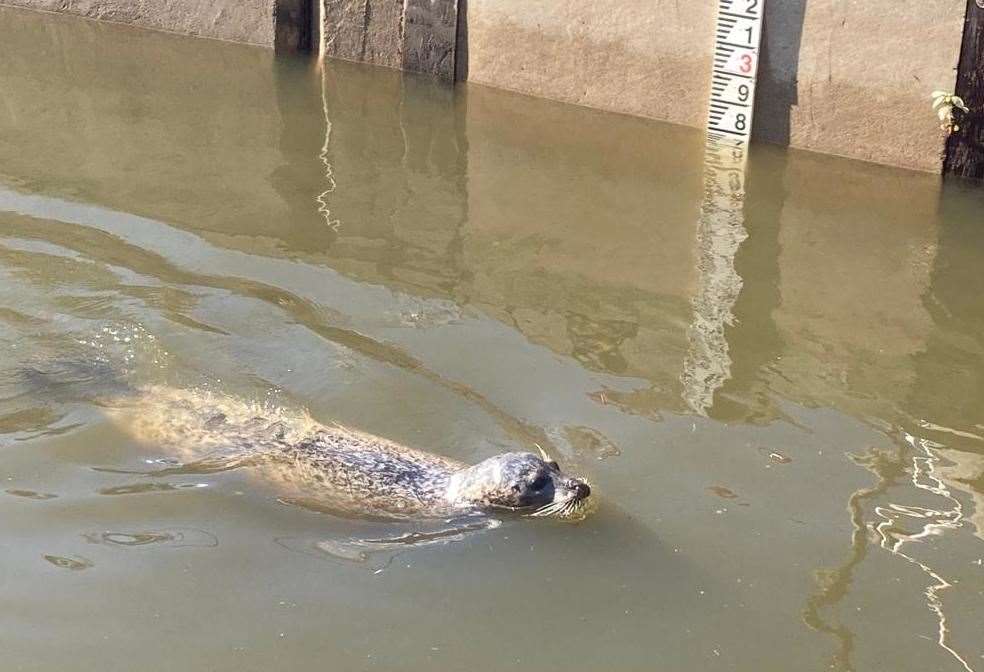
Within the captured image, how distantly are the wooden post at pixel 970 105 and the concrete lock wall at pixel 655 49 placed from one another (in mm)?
64

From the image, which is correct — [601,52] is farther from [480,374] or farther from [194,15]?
[480,374]

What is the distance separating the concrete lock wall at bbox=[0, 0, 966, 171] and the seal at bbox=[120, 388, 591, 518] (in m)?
4.61

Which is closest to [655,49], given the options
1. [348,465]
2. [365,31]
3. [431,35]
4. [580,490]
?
[431,35]

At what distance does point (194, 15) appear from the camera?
11.2m

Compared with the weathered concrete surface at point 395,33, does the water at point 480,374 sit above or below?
below

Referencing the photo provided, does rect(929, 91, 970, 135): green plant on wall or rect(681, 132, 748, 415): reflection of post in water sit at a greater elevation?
rect(929, 91, 970, 135): green plant on wall

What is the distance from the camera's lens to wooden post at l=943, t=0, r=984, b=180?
8219 mm

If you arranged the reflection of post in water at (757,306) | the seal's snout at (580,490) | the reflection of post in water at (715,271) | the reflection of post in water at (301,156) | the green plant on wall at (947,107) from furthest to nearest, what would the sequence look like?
the green plant on wall at (947,107) → the reflection of post in water at (301,156) → the reflection of post in water at (715,271) → the reflection of post in water at (757,306) → the seal's snout at (580,490)

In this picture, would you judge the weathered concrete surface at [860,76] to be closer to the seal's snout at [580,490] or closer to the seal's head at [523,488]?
the seal's head at [523,488]

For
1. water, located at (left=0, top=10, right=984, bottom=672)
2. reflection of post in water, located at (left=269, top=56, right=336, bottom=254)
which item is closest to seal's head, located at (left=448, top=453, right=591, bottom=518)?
water, located at (left=0, top=10, right=984, bottom=672)

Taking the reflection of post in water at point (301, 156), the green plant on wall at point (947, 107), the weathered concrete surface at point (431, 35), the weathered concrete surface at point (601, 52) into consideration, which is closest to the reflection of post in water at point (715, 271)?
the weathered concrete surface at point (601, 52)

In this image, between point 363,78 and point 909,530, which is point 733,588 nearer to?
point 909,530

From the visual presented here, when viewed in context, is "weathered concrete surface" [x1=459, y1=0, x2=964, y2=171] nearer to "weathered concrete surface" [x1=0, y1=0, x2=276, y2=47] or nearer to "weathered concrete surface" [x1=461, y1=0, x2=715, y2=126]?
"weathered concrete surface" [x1=461, y1=0, x2=715, y2=126]

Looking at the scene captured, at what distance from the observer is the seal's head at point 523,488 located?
198 inches
